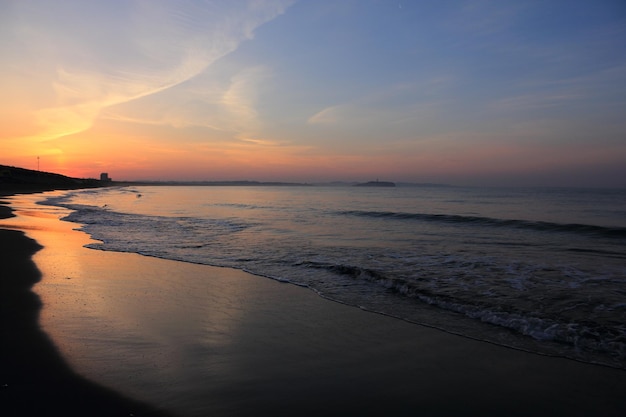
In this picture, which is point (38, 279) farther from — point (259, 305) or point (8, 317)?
point (259, 305)

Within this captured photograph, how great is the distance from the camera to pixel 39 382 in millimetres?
4020

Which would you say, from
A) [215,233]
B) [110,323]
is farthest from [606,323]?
[215,233]

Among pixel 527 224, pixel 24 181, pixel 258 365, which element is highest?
pixel 24 181

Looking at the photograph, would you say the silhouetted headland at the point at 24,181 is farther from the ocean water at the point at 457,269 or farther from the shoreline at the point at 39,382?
the shoreline at the point at 39,382

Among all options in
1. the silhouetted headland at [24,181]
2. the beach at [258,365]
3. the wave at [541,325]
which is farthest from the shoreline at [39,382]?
the silhouetted headland at [24,181]

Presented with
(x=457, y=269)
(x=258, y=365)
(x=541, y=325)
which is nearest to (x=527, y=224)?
(x=457, y=269)

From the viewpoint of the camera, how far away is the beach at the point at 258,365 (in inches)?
149

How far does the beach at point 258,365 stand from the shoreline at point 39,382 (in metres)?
0.02

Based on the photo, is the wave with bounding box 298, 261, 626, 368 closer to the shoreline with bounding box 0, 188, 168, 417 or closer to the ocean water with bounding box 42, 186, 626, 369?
the ocean water with bounding box 42, 186, 626, 369

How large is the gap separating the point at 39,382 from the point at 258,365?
228 cm

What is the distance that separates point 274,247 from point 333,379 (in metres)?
10.6

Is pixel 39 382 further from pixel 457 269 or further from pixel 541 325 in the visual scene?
pixel 457 269

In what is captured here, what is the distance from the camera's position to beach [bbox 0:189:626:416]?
379 centimetres

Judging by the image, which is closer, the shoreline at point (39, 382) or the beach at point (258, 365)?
the shoreline at point (39, 382)
